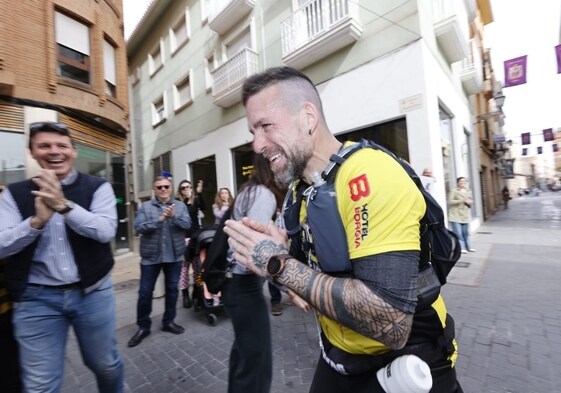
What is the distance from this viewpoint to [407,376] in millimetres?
941

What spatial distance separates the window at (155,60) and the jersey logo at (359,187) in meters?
17.2

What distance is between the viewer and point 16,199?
1.84 metres

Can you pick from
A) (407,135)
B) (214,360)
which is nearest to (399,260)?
(214,360)

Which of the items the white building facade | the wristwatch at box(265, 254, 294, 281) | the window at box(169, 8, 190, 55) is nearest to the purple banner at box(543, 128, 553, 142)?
the white building facade

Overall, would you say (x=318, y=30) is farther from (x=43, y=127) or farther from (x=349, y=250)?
(x=349, y=250)

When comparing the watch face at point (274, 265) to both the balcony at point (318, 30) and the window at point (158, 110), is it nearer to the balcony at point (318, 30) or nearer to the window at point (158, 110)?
the balcony at point (318, 30)

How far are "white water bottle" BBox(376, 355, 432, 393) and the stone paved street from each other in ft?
5.82

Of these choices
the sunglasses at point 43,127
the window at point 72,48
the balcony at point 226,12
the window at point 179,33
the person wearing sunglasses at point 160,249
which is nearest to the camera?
the sunglasses at point 43,127

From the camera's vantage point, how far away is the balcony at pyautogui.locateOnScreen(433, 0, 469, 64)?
7637 millimetres

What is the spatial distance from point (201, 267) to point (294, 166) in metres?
2.96

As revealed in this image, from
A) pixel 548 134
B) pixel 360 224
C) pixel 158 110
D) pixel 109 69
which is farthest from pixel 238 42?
pixel 548 134

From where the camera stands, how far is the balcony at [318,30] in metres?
7.39

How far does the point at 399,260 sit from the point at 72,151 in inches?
85.2

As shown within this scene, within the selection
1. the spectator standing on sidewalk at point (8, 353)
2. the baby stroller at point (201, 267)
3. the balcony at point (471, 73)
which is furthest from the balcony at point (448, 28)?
the spectator standing on sidewalk at point (8, 353)
